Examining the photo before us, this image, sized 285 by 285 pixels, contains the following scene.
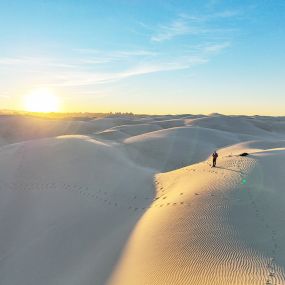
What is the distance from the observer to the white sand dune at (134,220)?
7.73m

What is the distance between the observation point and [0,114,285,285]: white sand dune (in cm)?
773

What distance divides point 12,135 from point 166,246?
44.3 meters

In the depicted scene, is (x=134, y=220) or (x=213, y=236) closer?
A: (x=213, y=236)

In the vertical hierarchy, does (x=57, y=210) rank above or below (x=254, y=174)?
below

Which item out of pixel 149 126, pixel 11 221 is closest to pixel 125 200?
pixel 11 221

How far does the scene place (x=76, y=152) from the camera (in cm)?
2114

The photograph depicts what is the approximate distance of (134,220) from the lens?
12016mm

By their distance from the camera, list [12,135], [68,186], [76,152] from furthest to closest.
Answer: [12,135], [76,152], [68,186]

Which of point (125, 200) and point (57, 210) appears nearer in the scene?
point (57, 210)

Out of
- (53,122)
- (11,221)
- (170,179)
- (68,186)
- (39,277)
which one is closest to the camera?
(39,277)

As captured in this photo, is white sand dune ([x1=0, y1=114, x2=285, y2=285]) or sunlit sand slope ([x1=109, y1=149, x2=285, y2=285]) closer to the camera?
sunlit sand slope ([x1=109, y1=149, x2=285, y2=285])

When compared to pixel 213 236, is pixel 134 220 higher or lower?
lower

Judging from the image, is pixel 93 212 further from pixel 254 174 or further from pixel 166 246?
pixel 254 174

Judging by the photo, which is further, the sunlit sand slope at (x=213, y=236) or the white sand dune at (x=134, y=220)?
the white sand dune at (x=134, y=220)
